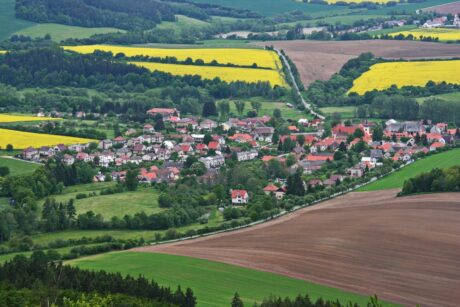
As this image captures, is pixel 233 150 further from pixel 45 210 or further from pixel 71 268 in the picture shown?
pixel 71 268

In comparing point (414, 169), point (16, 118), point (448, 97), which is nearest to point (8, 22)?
point (16, 118)

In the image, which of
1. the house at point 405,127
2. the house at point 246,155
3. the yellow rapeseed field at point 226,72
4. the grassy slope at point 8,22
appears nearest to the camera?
the house at point 246,155

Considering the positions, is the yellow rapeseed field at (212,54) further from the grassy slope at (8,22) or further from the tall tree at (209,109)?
the tall tree at (209,109)

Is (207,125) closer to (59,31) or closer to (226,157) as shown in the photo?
(226,157)

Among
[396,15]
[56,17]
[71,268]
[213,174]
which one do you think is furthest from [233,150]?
[396,15]

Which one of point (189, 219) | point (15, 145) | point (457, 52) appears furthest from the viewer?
point (457, 52)

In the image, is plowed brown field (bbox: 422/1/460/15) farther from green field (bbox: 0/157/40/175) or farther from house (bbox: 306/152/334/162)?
green field (bbox: 0/157/40/175)

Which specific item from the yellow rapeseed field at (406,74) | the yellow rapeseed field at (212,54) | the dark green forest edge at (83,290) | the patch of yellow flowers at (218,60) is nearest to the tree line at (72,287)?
the dark green forest edge at (83,290)
